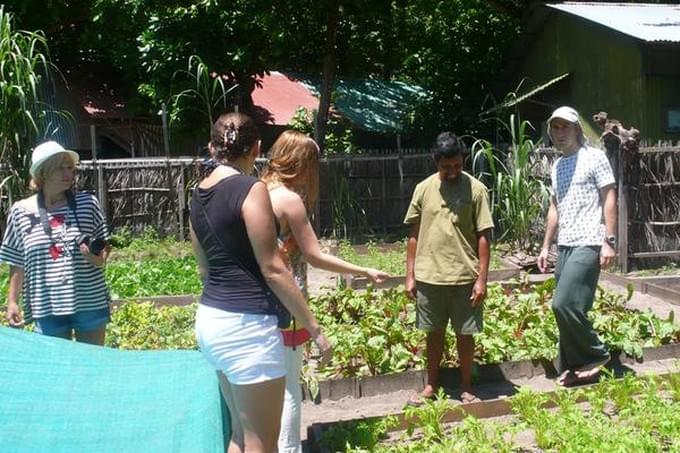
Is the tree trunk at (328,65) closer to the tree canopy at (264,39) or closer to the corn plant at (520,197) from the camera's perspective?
the tree canopy at (264,39)

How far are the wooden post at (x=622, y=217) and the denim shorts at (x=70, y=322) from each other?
25.0 ft

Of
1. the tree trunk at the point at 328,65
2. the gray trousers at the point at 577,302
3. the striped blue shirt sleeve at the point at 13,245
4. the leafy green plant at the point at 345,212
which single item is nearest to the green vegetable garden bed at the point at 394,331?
the gray trousers at the point at 577,302

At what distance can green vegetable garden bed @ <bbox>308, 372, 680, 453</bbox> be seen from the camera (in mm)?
3953

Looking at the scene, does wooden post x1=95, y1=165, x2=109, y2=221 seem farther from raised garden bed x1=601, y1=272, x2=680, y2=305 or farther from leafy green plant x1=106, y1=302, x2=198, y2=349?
raised garden bed x1=601, y1=272, x2=680, y2=305

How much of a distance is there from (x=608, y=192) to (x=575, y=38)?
1182cm

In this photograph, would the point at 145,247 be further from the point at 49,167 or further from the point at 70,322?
the point at 49,167

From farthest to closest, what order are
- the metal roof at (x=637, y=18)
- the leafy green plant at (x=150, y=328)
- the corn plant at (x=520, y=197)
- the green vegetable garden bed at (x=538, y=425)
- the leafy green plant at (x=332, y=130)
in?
Result: the leafy green plant at (x=332, y=130) → the metal roof at (x=637, y=18) → the corn plant at (x=520, y=197) → the leafy green plant at (x=150, y=328) → the green vegetable garden bed at (x=538, y=425)

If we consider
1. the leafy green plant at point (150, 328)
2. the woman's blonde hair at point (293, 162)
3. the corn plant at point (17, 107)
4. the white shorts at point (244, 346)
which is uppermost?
the corn plant at point (17, 107)

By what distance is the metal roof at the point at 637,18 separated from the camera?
12875 millimetres

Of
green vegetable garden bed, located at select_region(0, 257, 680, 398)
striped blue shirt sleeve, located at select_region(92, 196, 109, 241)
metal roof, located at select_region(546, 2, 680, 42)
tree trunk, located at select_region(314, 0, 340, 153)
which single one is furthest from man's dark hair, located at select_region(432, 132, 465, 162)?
tree trunk, located at select_region(314, 0, 340, 153)

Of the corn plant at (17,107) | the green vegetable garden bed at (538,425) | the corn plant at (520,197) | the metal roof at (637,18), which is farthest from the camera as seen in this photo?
the metal roof at (637,18)

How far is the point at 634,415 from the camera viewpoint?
4.38 m

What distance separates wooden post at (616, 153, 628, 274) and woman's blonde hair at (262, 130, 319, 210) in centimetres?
743

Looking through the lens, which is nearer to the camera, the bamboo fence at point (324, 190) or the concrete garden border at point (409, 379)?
the concrete garden border at point (409, 379)
